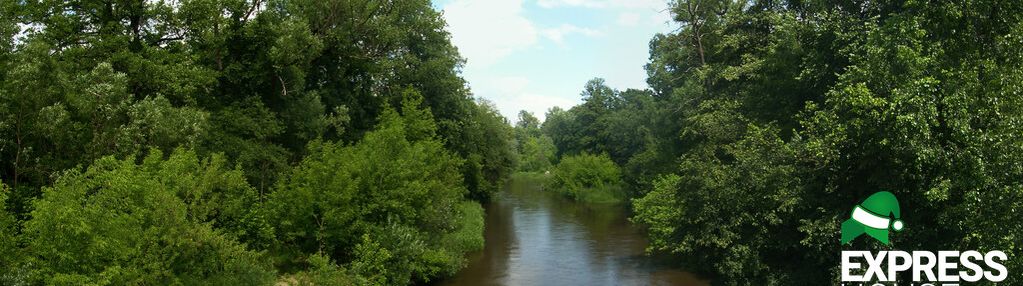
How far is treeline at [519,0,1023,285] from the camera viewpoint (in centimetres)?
1625

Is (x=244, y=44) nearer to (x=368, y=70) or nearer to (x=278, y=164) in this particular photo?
(x=278, y=164)

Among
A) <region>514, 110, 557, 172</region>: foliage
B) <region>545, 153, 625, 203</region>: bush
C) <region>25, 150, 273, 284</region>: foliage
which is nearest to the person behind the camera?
<region>25, 150, 273, 284</region>: foliage

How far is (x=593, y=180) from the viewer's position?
67500 millimetres

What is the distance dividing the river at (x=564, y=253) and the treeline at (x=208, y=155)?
1910mm

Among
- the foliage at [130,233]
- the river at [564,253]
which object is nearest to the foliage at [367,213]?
the river at [564,253]

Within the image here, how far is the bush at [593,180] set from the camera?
6469cm

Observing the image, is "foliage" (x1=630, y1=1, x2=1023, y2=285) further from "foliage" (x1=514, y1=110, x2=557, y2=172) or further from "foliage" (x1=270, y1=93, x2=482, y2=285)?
"foliage" (x1=514, y1=110, x2=557, y2=172)

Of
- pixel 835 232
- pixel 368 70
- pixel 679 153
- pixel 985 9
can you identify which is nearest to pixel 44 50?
pixel 368 70

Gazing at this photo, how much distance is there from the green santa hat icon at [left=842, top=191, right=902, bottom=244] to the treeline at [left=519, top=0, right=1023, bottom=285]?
0.26m

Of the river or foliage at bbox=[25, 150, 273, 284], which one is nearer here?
foliage at bbox=[25, 150, 273, 284]

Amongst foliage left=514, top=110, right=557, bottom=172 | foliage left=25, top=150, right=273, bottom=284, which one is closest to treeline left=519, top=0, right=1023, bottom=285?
foliage left=25, top=150, right=273, bottom=284

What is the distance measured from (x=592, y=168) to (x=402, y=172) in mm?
45223

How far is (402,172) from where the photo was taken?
24.7 m

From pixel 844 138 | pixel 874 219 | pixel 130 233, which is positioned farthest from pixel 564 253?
pixel 130 233
